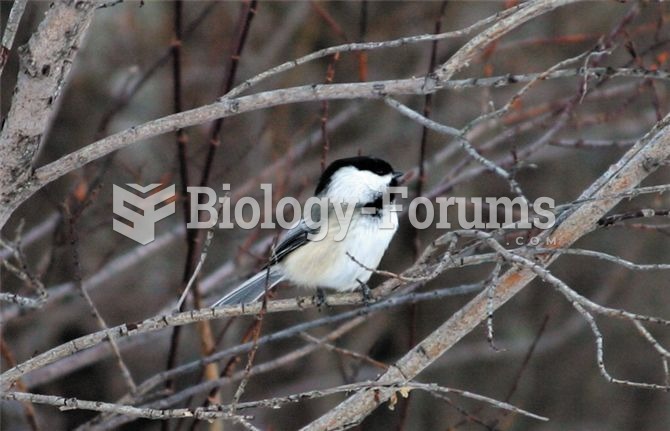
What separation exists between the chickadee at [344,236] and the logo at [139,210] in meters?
0.95

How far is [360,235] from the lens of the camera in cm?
354

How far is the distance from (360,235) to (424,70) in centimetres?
A: 248

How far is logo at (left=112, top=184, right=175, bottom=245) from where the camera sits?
14.7 ft

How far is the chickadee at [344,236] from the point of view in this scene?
3.55m

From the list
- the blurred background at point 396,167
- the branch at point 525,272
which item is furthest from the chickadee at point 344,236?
the blurred background at point 396,167

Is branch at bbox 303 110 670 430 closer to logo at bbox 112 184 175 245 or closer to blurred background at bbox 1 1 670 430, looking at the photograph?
logo at bbox 112 184 175 245

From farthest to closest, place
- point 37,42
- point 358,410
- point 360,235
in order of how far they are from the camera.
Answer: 1. point 360,235
2. point 358,410
3. point 37,42

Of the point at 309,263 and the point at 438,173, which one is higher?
the point at 438,173

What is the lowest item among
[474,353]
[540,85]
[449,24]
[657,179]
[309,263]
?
[474,353]

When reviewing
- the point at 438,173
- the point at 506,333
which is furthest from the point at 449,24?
the point at 506,333

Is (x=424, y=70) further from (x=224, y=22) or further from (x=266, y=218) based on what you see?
(x=266, y=218)

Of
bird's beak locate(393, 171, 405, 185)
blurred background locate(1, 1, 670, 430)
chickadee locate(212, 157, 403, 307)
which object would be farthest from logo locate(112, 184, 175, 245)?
bird's beak locate(393, 171, 405, 185)

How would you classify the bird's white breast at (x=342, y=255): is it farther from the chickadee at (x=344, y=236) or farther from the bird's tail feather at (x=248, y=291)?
the bird's tail feather at (x=248, y=291)

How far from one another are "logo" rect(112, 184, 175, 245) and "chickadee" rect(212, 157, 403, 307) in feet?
3.13
